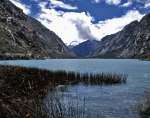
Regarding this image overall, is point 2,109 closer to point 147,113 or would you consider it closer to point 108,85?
point 147,113

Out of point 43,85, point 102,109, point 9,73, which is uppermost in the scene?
point 9,73

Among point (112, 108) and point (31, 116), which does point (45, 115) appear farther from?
point (112, 108)

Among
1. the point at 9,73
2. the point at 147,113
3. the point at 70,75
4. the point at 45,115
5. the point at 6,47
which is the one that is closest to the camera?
the point at 45,115

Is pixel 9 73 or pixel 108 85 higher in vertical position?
pixel 9 73

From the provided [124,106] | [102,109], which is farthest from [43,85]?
[124,106]

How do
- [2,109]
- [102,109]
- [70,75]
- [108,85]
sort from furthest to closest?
[70,75] → [108,85] → [102,109] → [2,109]

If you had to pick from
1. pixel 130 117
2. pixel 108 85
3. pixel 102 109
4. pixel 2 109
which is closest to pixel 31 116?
pixel 2 109

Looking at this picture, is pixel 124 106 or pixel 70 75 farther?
pixel 70 75
